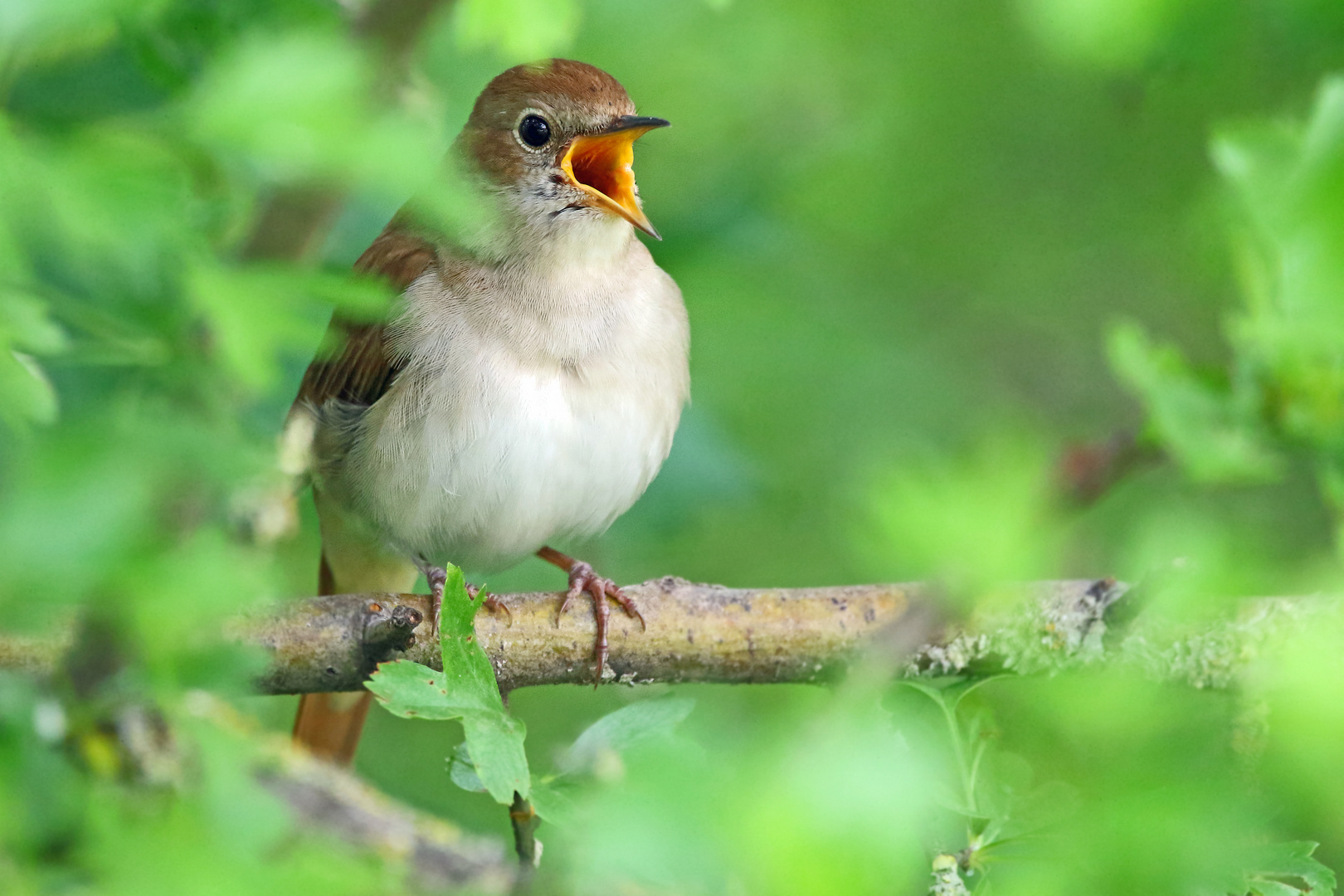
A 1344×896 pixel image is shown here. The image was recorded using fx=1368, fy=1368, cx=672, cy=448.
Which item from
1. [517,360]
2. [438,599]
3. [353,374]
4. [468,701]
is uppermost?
[353,374]

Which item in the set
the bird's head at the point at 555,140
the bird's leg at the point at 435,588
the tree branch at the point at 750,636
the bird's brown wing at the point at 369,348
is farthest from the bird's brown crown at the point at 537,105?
the tree branch at the point at 750,636

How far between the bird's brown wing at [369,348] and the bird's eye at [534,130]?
0.33 meters

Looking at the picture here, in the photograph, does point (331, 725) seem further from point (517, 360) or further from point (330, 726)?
point (517, 360)

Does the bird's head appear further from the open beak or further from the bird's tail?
the bird's tail

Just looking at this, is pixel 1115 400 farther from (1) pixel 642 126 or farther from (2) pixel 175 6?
(2) pixel 175 6

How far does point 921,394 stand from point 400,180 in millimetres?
3310

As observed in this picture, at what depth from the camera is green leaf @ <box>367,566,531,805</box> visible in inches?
59.1

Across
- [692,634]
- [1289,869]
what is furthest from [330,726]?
[1289,869]

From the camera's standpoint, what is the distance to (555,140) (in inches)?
121

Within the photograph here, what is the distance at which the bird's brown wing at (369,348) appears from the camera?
3078 mm

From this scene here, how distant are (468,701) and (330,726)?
209 cm

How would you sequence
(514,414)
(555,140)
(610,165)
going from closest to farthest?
1. (514,414)
2. (555,140)
3. (610,165)

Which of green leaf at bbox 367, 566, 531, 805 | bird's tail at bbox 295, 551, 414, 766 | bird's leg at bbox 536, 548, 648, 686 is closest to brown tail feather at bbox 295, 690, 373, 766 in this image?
bird's tail at bbox 295, 551, 414, 766

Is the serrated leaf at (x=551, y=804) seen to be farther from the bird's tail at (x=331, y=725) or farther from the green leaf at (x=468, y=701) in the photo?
the bird's tail at (x=331, y=725)
